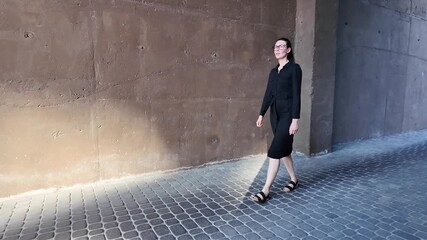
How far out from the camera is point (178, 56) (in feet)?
15.8

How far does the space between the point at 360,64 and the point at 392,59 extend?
4.24 ft

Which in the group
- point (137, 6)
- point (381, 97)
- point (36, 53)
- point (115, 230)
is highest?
point (137, 6)

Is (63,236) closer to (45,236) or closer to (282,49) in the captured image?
(45,236)

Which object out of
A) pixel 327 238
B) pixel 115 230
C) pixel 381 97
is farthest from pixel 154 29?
pixel 381 97

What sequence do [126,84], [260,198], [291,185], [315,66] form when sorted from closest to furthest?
[260,198]
[291,185]
[126,84]
[315,66]

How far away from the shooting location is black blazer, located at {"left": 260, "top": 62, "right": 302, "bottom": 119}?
3646 millimetres

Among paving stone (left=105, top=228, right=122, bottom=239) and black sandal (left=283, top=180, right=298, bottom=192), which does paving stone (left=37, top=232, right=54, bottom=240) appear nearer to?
paving stone (left=105, top=228, right=122, bottom=239)

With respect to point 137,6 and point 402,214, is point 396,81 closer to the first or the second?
point 402,214

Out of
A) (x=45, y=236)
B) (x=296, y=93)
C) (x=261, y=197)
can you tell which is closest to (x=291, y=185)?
(x=261, y=197)

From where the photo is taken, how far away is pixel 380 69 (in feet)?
24.8

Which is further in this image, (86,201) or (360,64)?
(360,64)

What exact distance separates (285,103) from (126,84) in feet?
7.25

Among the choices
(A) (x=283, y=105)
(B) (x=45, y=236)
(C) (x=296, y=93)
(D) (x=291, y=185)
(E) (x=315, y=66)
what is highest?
(E) (x=315, y=66)

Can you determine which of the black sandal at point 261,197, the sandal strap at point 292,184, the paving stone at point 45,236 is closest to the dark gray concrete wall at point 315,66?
the sandal strap at point 292,184
